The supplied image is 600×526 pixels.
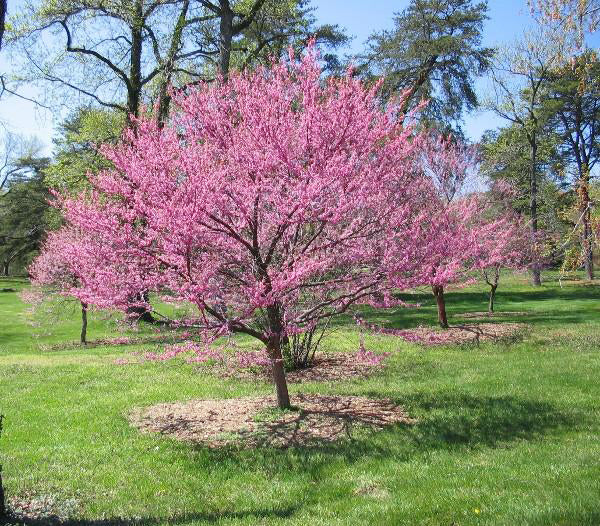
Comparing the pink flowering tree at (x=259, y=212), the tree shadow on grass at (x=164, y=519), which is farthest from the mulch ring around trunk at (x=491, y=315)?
the tree shadow on grass at (x=164, y=519)

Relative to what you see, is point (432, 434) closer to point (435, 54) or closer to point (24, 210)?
point (435, 54)

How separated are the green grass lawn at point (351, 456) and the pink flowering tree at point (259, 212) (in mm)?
1686

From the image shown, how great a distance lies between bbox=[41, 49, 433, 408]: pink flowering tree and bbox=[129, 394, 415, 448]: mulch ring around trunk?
56 centimetres

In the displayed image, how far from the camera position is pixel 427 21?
25.4m

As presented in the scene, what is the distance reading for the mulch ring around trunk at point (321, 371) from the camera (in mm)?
10602

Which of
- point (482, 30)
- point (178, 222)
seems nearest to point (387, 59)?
point (482, 30)

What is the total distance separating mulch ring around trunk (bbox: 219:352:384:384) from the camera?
10602 mm

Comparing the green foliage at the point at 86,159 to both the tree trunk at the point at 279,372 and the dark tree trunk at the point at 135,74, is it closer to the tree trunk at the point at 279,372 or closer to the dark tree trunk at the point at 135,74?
the dark tree trunk at the point at 135,74

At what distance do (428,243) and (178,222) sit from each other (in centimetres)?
340

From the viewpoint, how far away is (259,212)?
273 inches

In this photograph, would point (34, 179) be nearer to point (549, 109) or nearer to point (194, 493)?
point (549, 109)

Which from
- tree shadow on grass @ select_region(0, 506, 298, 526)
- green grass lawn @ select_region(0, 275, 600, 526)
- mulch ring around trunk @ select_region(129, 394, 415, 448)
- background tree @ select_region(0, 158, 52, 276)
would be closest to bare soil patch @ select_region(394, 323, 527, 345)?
green grass lawn @ select_region(0, 275, 600, 526)

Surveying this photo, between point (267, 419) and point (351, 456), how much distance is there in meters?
1.69

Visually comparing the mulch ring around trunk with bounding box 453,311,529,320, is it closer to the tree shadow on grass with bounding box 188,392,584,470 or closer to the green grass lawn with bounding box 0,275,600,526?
the green grass lawn with bounding box 0,275,600,526
